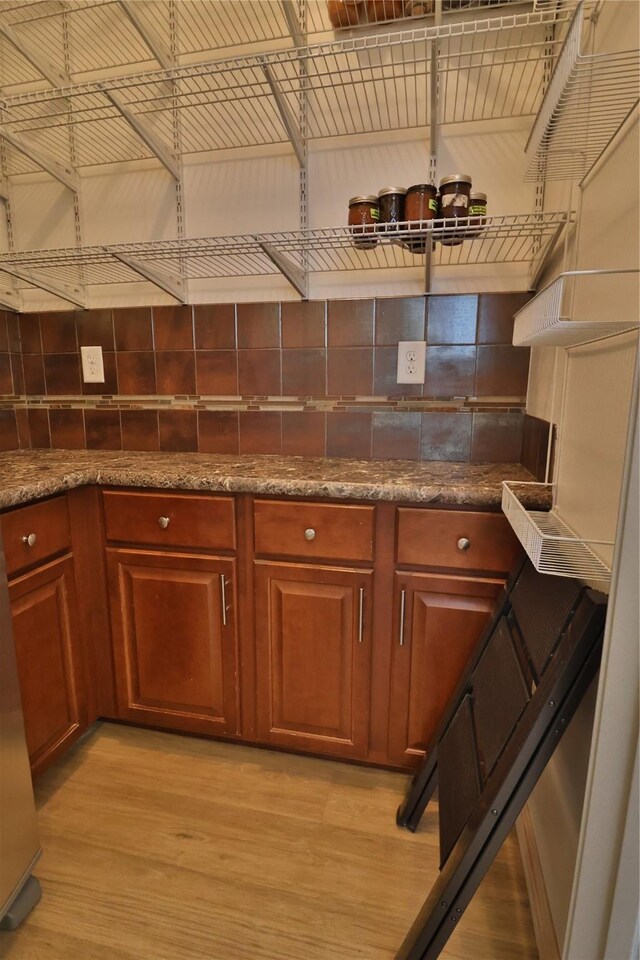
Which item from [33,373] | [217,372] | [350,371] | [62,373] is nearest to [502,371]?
[350,371]

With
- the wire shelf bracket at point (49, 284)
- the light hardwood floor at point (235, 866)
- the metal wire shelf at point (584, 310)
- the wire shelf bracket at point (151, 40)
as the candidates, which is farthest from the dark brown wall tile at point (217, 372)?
the light hardwood floor at point (235, 866)

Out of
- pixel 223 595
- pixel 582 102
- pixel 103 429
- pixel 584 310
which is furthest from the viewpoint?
pixel 103 429

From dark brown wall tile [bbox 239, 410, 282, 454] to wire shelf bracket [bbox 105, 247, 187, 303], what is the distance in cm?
48

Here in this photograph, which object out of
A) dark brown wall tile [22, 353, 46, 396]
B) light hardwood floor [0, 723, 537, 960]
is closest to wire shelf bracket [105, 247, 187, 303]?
dark brown wall tile [22, 353, 46, 396]

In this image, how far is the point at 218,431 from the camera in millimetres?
1781

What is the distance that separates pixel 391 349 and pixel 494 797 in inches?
50.4

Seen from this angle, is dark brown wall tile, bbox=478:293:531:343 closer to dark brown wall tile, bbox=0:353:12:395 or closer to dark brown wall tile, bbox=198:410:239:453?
dark brown wall tile, bbox=198:410:239:453

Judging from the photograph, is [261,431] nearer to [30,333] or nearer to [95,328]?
[95,328]

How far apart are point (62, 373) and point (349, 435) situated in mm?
1190

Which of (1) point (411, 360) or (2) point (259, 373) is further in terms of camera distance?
(2) point (259, 373)

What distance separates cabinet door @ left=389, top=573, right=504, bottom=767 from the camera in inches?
47.9

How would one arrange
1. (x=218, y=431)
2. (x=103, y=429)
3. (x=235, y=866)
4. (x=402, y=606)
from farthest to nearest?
(x=103, y=429) → (x=218, y=431) → (x=402, y=606) → (x=235, y=866)

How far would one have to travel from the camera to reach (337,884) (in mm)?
1084

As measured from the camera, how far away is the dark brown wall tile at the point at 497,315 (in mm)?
1512
